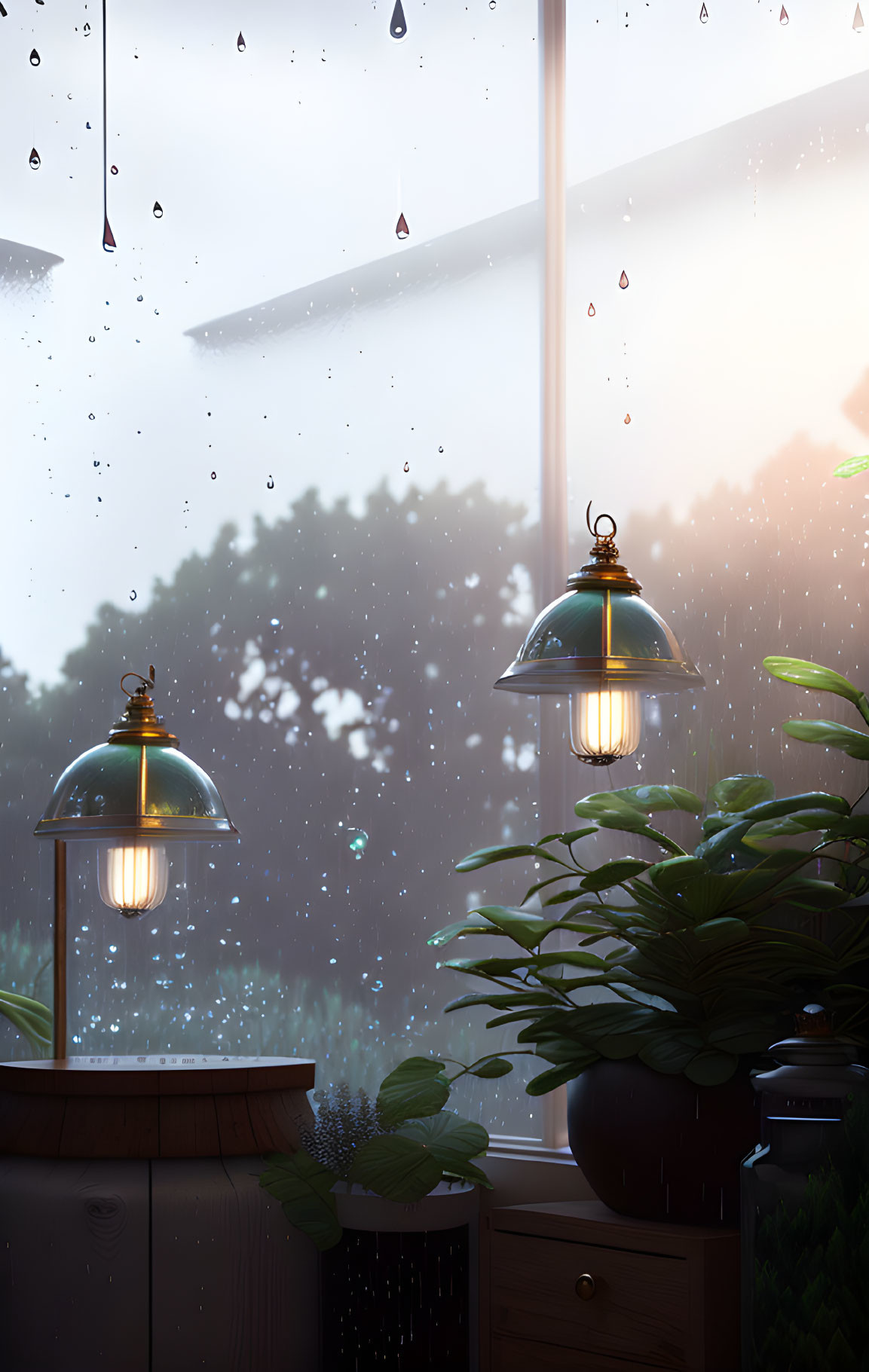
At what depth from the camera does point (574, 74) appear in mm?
2154

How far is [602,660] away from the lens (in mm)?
1667

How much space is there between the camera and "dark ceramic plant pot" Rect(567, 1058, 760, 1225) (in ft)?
4.89

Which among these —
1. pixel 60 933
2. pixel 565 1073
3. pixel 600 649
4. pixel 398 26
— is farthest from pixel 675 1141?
pixel 398 26

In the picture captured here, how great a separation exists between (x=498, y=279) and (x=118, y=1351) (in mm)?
1678

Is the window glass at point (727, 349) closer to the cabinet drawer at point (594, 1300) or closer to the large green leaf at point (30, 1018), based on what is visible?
the cabinet drawer at point (594, 1300)

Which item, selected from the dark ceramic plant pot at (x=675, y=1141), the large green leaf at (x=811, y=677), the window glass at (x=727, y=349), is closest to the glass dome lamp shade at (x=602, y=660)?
the large green leaf at (x=811, y=677)

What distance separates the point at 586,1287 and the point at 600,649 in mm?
773

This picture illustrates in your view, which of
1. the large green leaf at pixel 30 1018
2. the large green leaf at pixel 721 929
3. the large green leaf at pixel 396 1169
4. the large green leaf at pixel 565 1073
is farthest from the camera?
the large green leaf at pixel 30 1018

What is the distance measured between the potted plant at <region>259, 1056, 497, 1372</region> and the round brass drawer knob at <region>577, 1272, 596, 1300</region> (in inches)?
8.6

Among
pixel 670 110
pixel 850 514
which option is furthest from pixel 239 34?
pixel 850 514

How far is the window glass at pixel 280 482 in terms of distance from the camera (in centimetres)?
208

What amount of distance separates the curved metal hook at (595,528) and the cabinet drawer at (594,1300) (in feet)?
2.99

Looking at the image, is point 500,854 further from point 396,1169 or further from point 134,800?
point 134,800

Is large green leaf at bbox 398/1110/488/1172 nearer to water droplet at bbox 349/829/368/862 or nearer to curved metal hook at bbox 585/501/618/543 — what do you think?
water droplet at bbox 349/829/368/862
